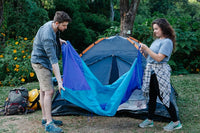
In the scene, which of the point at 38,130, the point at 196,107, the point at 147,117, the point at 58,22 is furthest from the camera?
the point at 196,107

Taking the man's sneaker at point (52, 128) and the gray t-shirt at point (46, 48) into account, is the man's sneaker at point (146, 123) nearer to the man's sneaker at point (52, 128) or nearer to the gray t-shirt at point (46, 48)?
the man's sneaker at point (52, 128)

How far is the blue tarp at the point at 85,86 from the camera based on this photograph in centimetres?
321

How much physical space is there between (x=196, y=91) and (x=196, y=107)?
120cm

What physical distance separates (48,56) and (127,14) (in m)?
3.76

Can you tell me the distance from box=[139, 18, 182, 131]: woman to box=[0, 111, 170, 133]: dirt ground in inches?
15.1

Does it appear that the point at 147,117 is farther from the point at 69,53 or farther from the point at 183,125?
the point at 69,53

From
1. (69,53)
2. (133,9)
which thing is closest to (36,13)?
(133,9)

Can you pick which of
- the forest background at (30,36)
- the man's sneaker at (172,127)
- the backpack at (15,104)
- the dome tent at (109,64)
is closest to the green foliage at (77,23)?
the forest background at (30,36)

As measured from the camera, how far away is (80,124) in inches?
135

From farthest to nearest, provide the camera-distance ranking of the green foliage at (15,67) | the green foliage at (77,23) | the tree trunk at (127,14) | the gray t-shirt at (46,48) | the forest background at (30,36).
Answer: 1. the green foliage at (77,23)
2. the tree trunk at (127,14)
3. the forest background at (30,36)
4. the green foliage at (15,67)
5. the gray t-shirt at (46,48)

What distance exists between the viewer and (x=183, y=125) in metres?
3.29

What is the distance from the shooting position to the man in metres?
2.89

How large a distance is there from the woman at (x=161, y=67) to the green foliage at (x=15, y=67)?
3719mm

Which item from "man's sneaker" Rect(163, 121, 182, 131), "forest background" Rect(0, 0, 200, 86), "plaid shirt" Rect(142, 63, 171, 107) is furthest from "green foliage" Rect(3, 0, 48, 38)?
"man's sneaker" Rect(163, 121, 182, 131)
